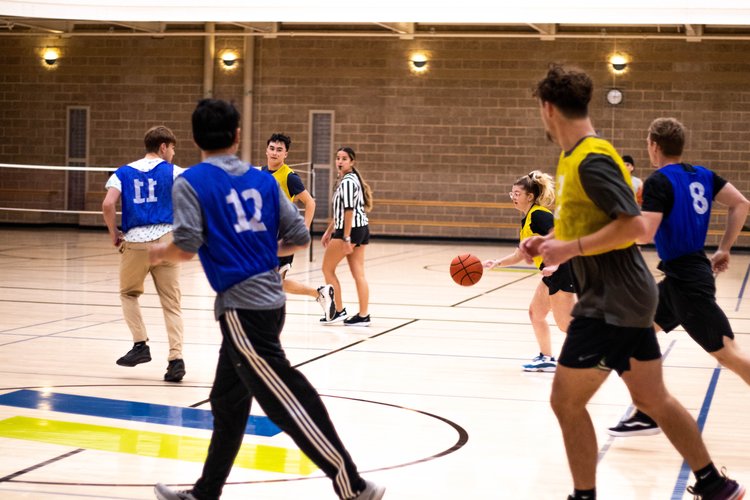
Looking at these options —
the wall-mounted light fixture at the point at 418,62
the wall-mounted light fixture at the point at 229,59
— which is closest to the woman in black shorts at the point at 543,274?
the wall-mounted light fixture at the point at 418,62

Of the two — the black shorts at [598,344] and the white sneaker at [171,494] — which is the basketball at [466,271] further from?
the white sneaker at [171,494]

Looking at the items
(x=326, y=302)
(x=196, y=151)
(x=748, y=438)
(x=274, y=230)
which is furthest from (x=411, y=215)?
(x=274, y=230)

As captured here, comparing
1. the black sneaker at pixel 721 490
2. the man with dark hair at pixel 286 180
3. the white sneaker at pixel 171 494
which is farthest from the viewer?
the man with dark hair at pixel 286 180

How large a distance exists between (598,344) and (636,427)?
6.90 feet

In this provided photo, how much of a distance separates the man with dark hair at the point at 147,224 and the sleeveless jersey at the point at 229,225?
333 cm

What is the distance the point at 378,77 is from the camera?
2261cm

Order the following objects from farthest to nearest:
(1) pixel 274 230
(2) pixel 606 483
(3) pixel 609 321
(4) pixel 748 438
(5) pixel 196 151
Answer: (5) pixel 196 151 < (4) pixel 748 438 < (2) pixel 606 483 < (1) pixel 274 230 < (3) pixel 609 321

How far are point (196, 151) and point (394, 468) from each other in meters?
18.9

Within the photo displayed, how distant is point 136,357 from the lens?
7.42 m

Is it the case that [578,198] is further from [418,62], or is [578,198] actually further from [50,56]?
[50,56]

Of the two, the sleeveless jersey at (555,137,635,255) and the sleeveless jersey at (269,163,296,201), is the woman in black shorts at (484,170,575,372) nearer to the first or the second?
the sleeveless jersey at (269,163,296,201)

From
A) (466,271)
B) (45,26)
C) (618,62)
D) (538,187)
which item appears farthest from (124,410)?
(45,26)

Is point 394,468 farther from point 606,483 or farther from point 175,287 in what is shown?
point 175,287

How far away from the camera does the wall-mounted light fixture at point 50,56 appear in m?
23.9
